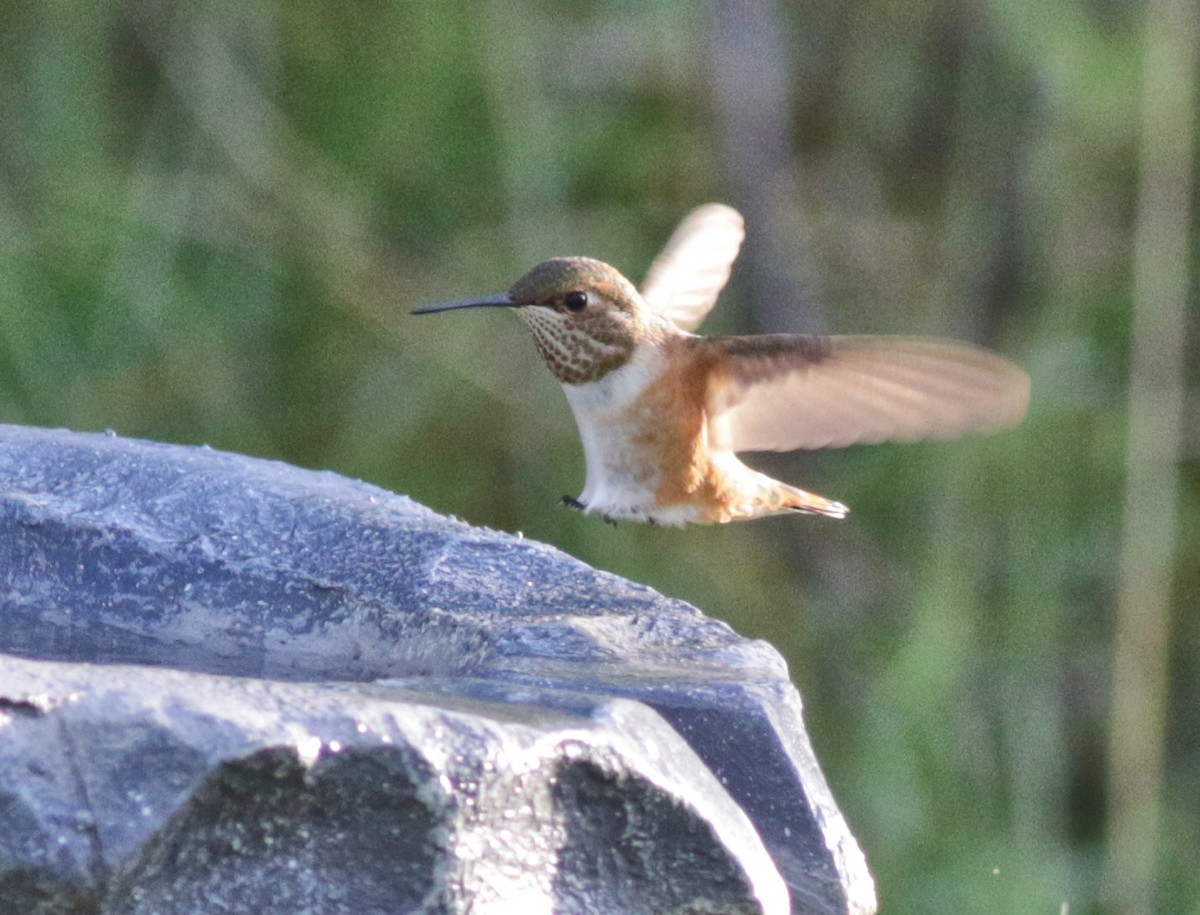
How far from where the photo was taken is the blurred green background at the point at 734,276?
416 cm

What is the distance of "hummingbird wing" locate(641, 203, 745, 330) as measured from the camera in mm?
3032

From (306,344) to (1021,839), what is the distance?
214 centimetres

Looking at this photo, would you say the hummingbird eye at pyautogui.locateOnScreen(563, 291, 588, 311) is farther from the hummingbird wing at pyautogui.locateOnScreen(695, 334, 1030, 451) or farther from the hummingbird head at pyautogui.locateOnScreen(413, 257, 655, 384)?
the hummingbird wing at pyautogui.locateOnScreen(695, 334, 1030, 451)

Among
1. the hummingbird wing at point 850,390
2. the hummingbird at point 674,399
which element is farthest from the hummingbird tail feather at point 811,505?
the hummingbird wing at point 850,390

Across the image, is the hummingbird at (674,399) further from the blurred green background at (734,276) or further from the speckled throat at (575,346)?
the blurred green background at (734,276)

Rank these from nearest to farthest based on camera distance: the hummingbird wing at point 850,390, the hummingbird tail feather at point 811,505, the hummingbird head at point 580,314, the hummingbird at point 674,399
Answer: the hummingbird wing at point 850,390 → the hummingbird at point 674,399 → the hummingbird head at point 580,314 → the hummingbird tail feather at point 811,505

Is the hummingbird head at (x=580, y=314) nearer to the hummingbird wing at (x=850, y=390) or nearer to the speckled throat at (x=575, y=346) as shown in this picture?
the speckled throat at (x=575, y=346)

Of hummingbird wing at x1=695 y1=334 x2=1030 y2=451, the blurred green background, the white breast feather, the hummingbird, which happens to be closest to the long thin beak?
the hummingbird

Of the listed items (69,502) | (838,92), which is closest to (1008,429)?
(838,92)

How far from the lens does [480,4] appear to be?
457 cm

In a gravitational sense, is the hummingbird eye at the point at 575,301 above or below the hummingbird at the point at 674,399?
above

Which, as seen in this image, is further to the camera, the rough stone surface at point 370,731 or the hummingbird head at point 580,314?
the hummingbird head at point 580,314

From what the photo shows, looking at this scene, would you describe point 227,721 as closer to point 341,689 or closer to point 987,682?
point 341,689

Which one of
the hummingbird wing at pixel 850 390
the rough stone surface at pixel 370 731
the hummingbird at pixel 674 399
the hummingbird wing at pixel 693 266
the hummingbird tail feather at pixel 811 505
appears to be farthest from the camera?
the hummingbird wing at pixel 693 266
